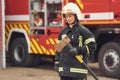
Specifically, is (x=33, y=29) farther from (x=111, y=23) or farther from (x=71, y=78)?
(x=71, y=78)

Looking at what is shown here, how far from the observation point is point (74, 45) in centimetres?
529

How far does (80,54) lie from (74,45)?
15 cm

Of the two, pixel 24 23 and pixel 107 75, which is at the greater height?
pixel 24 23

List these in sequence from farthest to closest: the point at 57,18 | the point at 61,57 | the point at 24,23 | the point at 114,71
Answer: the point at 24,23 < the point at 57,18 < the point at 114,71 < the point at 61,57

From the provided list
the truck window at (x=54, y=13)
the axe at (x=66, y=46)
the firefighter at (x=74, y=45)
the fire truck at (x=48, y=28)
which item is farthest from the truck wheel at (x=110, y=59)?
the axe at (x=66, y=46)

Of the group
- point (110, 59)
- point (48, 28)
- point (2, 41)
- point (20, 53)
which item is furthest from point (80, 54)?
point (20, 53)

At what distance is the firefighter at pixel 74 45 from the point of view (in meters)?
5.23

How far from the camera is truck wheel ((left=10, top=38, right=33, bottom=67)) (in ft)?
41.5

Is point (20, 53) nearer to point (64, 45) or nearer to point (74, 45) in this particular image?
point (74, 45)

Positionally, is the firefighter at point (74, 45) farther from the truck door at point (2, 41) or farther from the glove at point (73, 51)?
the truck door at point (2, 41)

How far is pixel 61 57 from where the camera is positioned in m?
5.34

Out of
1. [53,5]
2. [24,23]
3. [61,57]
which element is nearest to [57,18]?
[53,5]

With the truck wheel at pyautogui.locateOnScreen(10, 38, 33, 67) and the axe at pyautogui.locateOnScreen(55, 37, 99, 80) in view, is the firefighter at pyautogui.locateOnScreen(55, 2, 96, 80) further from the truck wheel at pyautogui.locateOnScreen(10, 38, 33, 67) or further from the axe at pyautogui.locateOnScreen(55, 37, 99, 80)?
the truck wheel at pyautogui.locateOnScreen(10, 38, 33, 67)

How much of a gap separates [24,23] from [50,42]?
1160mm
